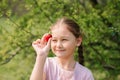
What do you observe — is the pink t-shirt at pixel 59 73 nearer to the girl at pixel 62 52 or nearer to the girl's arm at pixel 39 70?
the girl at pixel 62 52

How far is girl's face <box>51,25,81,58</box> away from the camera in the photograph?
2410mm

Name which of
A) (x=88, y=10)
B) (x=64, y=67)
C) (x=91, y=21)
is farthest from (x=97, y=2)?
(x=64, y=67)

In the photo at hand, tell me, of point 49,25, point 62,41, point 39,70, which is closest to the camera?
point 39,70

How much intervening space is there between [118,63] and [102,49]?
1.16 ft

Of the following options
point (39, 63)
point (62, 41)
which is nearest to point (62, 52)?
point (62, 41)

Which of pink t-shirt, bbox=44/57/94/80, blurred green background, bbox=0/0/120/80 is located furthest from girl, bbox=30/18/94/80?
blurred green background, bbox=0/0/120/80

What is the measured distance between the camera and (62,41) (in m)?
2.42

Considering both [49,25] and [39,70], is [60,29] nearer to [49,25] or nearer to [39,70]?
[39,70]

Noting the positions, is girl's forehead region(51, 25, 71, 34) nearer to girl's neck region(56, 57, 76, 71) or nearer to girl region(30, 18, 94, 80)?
girl region(30, 18, 94, 80)

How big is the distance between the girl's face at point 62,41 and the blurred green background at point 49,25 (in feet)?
6.40

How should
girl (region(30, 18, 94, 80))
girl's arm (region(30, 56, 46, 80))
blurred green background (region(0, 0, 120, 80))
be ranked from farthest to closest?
blurred green background (region(0, 0, 120, 80)) → girl (region(30, 18, 94, 80)) → girl's arm (region(30, 56, 46, 80))

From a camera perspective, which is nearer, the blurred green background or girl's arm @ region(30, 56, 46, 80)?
girl's arm @ region(30, 56, 46, 80)

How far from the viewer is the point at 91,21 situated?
4.50 meters

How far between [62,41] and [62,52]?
2.8 inches
